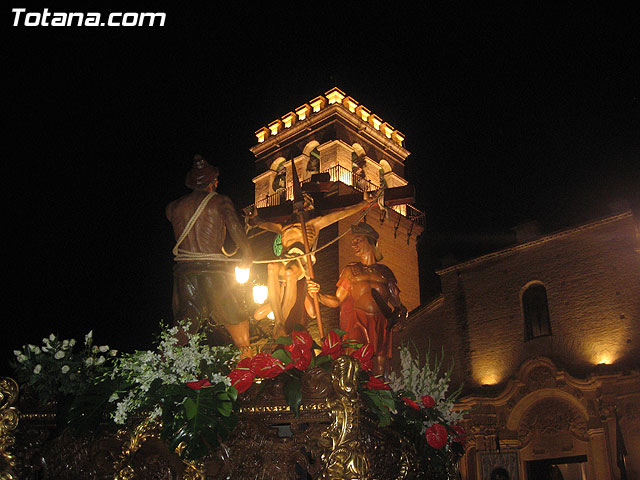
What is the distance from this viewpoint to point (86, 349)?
418 cm

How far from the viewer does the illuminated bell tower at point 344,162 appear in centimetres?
3009

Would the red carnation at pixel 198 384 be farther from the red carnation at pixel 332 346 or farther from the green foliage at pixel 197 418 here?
the red carnation at pixel 332 346

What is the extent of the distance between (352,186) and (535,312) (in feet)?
33.0

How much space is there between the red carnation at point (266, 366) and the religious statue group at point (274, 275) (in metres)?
1.24

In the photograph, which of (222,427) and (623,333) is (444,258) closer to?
(623,333)

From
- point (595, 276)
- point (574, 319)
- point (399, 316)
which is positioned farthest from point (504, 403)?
point (399, 316)

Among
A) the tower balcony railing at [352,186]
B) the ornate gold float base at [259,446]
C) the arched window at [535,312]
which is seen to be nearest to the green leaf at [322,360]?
the ornate gold float base at [259,446]

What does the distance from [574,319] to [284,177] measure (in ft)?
53.3

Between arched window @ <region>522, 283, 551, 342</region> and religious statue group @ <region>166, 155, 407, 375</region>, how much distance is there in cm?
1555

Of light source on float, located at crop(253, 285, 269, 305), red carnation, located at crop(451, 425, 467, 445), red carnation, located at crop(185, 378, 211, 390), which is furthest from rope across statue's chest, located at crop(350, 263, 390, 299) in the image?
red carnation, located at crop(185, 378, 211, 390)

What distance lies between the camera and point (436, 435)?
3.77m

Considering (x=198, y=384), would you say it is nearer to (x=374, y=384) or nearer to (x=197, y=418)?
(x=197, y=418)

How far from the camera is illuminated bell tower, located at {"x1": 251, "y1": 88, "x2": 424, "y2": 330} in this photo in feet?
98.7

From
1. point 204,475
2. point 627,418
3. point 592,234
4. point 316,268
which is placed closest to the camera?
point 204,475
